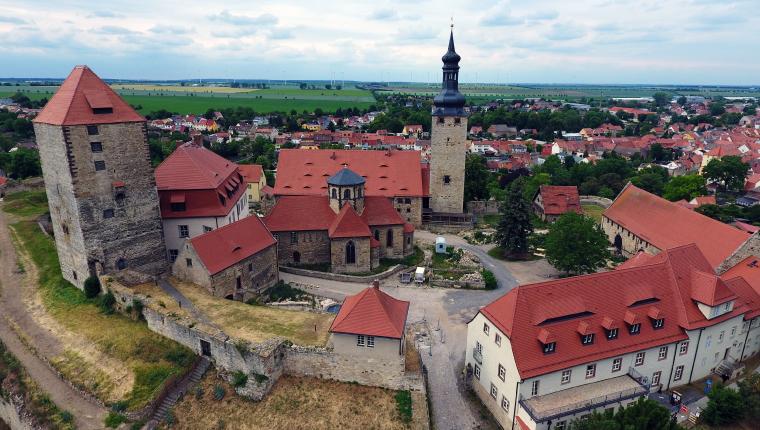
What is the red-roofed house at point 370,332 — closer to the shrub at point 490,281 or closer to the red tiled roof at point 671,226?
the shrub at point 490,281

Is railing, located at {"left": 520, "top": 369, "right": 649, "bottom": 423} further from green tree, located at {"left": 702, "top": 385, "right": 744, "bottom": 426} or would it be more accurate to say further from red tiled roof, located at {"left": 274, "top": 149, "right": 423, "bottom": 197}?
red tiled roof, located at {"left": 274, "top": 149, "right": 423, "bottom": 197}

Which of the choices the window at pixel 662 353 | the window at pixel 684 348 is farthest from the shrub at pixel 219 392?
the window at pixel 684 348

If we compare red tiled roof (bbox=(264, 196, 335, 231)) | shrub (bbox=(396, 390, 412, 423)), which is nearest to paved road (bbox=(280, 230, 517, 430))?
shrub (bbox=(396, 390, 412, 423))

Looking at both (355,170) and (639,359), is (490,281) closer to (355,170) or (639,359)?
(639,359)

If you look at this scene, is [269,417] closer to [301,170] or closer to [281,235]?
[281,235]

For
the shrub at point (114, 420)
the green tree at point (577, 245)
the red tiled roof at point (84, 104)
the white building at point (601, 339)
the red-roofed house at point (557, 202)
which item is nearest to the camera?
the white building at point (601, 339)

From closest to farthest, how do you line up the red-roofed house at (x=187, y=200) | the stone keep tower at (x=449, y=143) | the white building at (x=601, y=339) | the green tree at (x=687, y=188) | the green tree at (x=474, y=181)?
1. the white building at (x=601, y=339)
2. the red-roofed house at (x=187, y=200)
3. the stone keep tower at (x=449, y=143)
4. the green tree at (x=474, y=181)
5. the green tree at (x=687, y=188)
